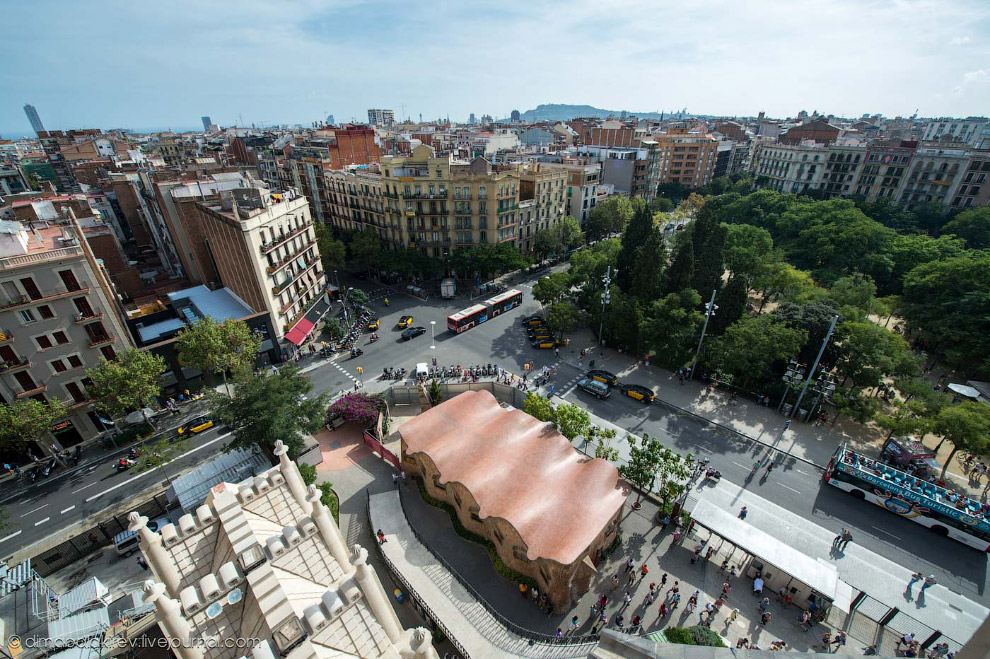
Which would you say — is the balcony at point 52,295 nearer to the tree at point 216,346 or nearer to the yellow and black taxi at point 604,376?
the tree at point 216,346

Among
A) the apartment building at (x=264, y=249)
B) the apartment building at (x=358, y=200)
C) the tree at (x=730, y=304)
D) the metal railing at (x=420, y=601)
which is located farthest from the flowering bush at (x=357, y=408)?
the apartment building at (x=358, y=200)

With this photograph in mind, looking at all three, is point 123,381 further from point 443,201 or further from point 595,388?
point 443,201

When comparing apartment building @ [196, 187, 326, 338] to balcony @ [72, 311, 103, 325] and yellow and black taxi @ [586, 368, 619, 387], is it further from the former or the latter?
yellow and black taxi @ [586, 368, 619, 387]

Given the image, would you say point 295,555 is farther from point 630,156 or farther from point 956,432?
point 630,156

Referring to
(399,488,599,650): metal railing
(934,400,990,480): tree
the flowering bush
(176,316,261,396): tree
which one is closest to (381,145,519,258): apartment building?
(176,316,261,396): tree

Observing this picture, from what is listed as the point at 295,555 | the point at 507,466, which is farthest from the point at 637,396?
the point at 295,555

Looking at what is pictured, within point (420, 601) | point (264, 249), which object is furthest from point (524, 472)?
point (264, 249)
